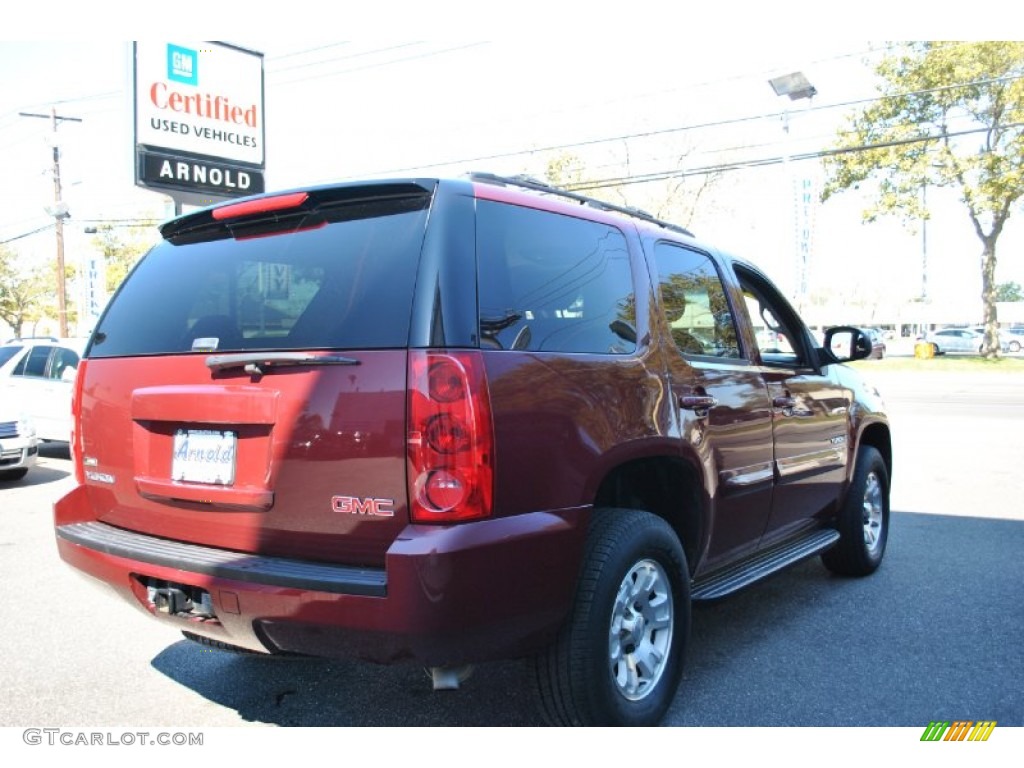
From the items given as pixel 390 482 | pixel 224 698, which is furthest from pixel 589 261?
pixel 224 698

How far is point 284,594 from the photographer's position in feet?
8.11

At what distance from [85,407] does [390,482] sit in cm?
159

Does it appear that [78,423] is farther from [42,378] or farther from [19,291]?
[19,291]

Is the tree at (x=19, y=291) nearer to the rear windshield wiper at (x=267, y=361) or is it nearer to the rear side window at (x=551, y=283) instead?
the rear windshield wiper at (x=267, y=361)

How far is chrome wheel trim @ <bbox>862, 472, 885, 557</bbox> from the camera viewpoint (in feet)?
17.3

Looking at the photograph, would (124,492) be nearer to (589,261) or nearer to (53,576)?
(589,261)

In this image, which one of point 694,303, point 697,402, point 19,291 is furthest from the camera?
point 19,291

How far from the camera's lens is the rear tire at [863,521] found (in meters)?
5.03

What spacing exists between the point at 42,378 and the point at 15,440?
2.61m

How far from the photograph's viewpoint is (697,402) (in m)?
3.41

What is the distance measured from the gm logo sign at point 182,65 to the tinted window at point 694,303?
13.4 metres

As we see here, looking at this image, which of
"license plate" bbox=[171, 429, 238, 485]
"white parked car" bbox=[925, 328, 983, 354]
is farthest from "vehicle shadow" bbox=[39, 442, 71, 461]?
"white parked car" bbox=[925, 328, 983, 354]

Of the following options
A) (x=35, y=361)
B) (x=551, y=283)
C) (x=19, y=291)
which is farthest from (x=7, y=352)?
(x=19, y=291)

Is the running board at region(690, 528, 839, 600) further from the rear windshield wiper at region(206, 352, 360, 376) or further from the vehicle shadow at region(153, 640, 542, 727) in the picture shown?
the rear windshield wiper at region(206, 352, 360, 376)
